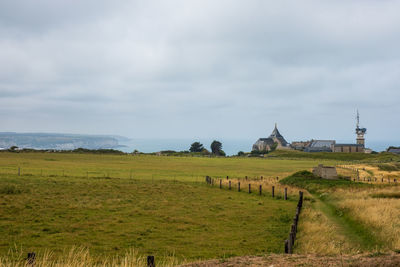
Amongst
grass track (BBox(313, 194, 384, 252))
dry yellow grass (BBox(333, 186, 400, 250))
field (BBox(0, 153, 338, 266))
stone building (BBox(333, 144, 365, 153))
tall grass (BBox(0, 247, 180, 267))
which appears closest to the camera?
tall grass (BBox(0, 247, 180, 267))

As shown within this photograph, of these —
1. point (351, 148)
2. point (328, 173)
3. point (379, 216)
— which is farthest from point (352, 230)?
point (351, 148)

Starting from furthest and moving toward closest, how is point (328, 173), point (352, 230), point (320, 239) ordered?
point (328, 173), point (352, 230), point (320, 239)

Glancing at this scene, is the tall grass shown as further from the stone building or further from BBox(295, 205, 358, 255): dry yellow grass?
the stone building

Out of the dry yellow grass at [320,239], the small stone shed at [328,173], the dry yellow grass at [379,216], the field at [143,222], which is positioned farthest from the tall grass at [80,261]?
the small stone shed at [328,173]

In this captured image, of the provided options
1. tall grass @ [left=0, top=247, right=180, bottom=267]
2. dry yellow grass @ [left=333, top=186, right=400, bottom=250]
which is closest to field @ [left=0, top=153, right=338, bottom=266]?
tall grass @ [left=0, top=247, right=180, bottom=267]

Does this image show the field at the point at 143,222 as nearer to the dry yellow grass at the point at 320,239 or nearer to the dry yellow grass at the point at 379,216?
the dry yellow grass at the point at 320,239

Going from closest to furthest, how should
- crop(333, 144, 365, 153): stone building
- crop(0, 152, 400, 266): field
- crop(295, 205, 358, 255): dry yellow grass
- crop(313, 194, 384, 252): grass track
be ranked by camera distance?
crop(295, 205, 358, 255): dry yellow grass < crop(0, 152, 400, 266): field < crop(313, 194, 384, 252): grass track < crop(333, 144, 365, 153): stone building

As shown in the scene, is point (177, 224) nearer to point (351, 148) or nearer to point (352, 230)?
point (352, 230)

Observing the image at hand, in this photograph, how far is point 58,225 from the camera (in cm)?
2169

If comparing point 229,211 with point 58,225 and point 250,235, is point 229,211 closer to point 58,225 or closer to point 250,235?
point 250,235

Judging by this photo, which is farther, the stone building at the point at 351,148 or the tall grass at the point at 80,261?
the stone building at the point at 351,148

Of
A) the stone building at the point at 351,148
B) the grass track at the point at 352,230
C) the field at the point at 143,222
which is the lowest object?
the field at the point at 143,222

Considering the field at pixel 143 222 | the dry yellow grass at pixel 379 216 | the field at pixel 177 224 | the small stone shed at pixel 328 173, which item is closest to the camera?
the field at pixel 177 224

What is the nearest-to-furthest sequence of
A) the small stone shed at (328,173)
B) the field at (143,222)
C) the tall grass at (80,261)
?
the tall grass at (80,261), the field at (143,222), the small stone shed at (328,173)
